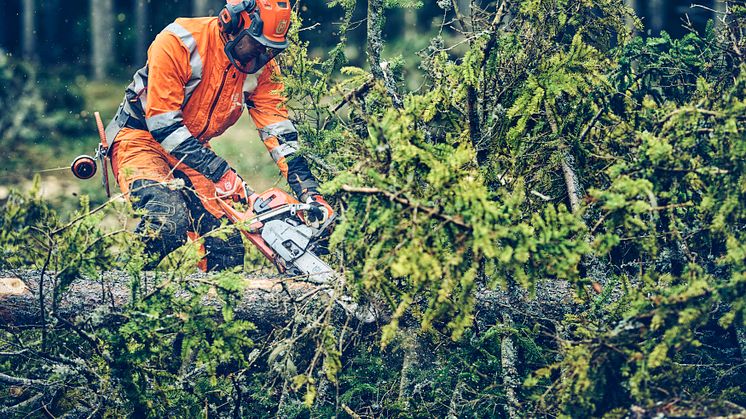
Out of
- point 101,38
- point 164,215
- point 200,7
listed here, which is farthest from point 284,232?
point 101,38

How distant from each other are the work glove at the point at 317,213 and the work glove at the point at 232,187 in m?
0.47

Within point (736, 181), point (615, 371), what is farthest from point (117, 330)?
point (736, 181)

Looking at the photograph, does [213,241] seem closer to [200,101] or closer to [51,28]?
[200,101]

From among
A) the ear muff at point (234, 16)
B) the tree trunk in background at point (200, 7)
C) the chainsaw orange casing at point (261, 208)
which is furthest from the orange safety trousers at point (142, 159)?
the tree trunk in background at point (200, 7)

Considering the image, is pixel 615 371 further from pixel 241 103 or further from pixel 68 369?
pixel 241 103

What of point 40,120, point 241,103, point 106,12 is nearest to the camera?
point 241,103

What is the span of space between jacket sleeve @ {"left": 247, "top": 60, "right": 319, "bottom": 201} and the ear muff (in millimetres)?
428

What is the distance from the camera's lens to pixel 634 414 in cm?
264

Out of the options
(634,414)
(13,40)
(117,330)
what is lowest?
(13,40)

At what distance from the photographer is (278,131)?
4.60 m

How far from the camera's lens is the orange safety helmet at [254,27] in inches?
160

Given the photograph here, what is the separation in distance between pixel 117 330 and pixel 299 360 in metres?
1.13

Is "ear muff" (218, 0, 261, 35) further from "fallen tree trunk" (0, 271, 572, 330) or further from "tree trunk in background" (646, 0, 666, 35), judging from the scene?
"tree trunk in background" (646, 0, 666, 35)

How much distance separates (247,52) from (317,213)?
1.25 meters
